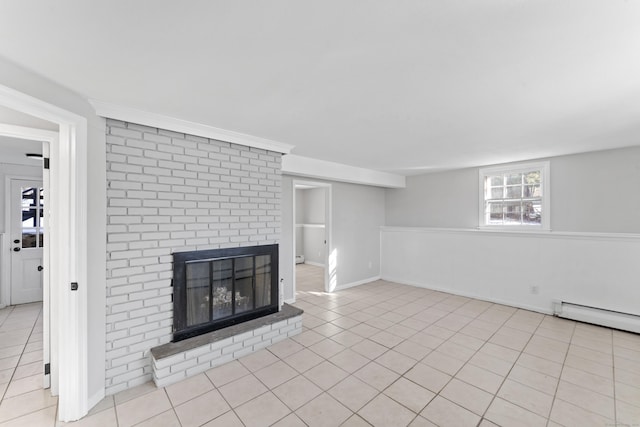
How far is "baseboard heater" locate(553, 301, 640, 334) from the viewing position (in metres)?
3.36

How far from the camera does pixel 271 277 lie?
3.37 m

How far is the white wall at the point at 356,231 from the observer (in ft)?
17.4

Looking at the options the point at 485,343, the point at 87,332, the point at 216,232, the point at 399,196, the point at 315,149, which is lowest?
the point at 485,343

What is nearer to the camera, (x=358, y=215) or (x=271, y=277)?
(x=271, y=277)

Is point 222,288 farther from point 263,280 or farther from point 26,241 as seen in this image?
point 26,241

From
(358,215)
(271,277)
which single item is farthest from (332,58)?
(358,215)

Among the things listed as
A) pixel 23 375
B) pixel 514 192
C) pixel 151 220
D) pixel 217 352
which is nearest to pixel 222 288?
pixel 217 352

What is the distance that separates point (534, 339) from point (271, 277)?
3206mm

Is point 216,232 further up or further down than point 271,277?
further up

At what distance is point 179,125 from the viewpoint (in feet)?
8.39

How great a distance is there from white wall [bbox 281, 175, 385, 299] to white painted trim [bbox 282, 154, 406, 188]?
500mm

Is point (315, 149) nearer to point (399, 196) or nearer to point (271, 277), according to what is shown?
point (271, 277)

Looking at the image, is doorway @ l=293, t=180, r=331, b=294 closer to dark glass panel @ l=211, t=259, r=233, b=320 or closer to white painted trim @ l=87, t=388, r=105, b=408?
dark glass panel @ l=211, t=259, r=233, b=320

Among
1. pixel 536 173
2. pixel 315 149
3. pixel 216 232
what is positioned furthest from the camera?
pixel 536 173
